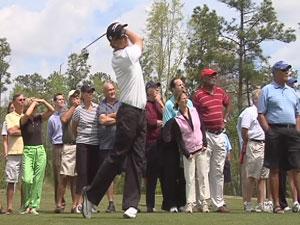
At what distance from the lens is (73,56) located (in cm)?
5369

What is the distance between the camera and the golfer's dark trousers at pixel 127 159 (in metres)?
7.80

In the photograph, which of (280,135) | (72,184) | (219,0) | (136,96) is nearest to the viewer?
(136,96)

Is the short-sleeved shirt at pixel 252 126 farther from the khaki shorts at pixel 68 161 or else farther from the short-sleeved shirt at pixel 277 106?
the khaki shorts at pixel 68 161

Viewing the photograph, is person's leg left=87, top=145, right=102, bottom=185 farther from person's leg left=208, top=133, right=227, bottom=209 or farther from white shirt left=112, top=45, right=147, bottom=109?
white shirt left=112, top=45, right=147, bottom=109

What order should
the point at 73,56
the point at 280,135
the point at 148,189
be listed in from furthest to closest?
the point at 73,56, the point at 148,189, the point at 280,135

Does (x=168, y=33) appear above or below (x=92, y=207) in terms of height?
above

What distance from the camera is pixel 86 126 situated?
10375 mm

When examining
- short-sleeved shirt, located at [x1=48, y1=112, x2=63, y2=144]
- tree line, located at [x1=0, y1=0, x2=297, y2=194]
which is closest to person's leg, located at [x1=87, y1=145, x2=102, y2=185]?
short-sleeved shirt, located at [x1=48, y1=112, x2=63, y2=144]

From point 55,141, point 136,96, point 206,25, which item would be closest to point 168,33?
point 206,25

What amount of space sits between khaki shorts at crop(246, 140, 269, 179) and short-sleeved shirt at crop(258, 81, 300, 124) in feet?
4.43

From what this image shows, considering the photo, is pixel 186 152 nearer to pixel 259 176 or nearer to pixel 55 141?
pixel 259 176

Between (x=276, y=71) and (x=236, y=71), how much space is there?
95.3ft

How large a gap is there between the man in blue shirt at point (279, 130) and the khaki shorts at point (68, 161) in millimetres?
3138

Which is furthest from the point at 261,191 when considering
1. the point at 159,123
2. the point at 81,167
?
the point at 81,167
